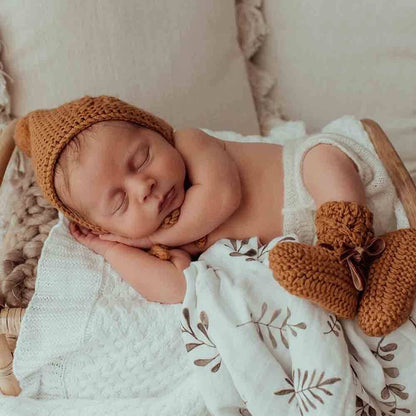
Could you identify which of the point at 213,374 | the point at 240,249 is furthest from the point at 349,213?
the point at 213,374

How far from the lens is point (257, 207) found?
3.52 ft

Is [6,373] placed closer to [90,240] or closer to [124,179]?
[90,240]

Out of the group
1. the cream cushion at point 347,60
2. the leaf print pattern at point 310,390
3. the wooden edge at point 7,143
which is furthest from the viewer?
the cream cushion at point 347,60

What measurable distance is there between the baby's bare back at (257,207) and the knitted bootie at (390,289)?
0.26m

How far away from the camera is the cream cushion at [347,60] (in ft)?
4.77

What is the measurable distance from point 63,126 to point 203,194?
29 centimetres

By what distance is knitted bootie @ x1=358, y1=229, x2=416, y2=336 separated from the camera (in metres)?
0.81

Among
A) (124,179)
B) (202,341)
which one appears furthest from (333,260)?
(124,179)

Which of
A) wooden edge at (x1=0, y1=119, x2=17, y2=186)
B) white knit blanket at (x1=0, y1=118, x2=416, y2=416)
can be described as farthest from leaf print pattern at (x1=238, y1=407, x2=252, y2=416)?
wooden edge at (x1=0, y1=119, x2=17, y2=186)

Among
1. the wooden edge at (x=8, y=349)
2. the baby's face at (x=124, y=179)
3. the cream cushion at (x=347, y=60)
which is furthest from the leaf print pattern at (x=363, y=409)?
the cream cushion at (x=347, y=60)

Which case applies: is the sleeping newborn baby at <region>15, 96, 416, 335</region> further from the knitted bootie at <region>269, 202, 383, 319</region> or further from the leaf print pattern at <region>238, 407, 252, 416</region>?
the leaf print pattern at <region>238, 407, 252, 416</region>

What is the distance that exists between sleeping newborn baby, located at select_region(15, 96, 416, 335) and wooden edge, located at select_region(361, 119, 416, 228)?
0.38 ft

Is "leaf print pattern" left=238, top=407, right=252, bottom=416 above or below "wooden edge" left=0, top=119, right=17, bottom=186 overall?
below

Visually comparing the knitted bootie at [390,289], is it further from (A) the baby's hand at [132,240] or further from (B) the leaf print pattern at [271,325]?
(A) the baby's hand at [132,240]
